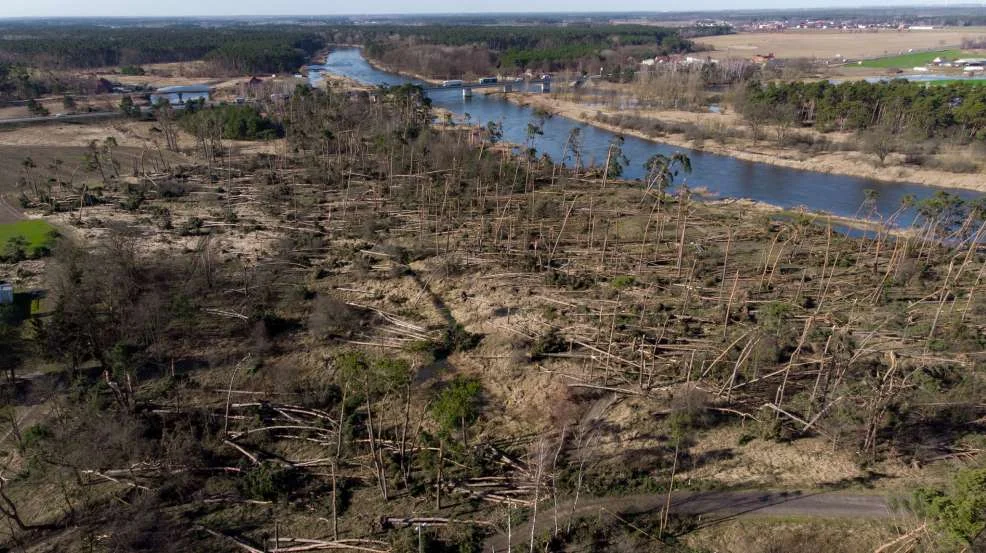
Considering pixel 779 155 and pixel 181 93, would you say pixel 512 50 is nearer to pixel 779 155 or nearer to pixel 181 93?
pixel 181 93

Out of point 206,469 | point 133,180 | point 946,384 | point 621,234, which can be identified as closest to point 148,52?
point 133,180

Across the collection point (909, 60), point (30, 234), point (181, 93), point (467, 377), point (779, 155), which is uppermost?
point (909, 60)

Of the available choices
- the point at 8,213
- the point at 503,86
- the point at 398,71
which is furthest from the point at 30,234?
the point at 398,71

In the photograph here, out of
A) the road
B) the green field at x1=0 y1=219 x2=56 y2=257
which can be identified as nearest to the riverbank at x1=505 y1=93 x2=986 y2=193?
the road

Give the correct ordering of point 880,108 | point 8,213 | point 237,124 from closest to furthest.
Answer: point 8,213 → point 237,124 → point 880,108

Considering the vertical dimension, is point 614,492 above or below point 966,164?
below

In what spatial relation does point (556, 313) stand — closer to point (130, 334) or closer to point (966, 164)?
point (130, 334)
